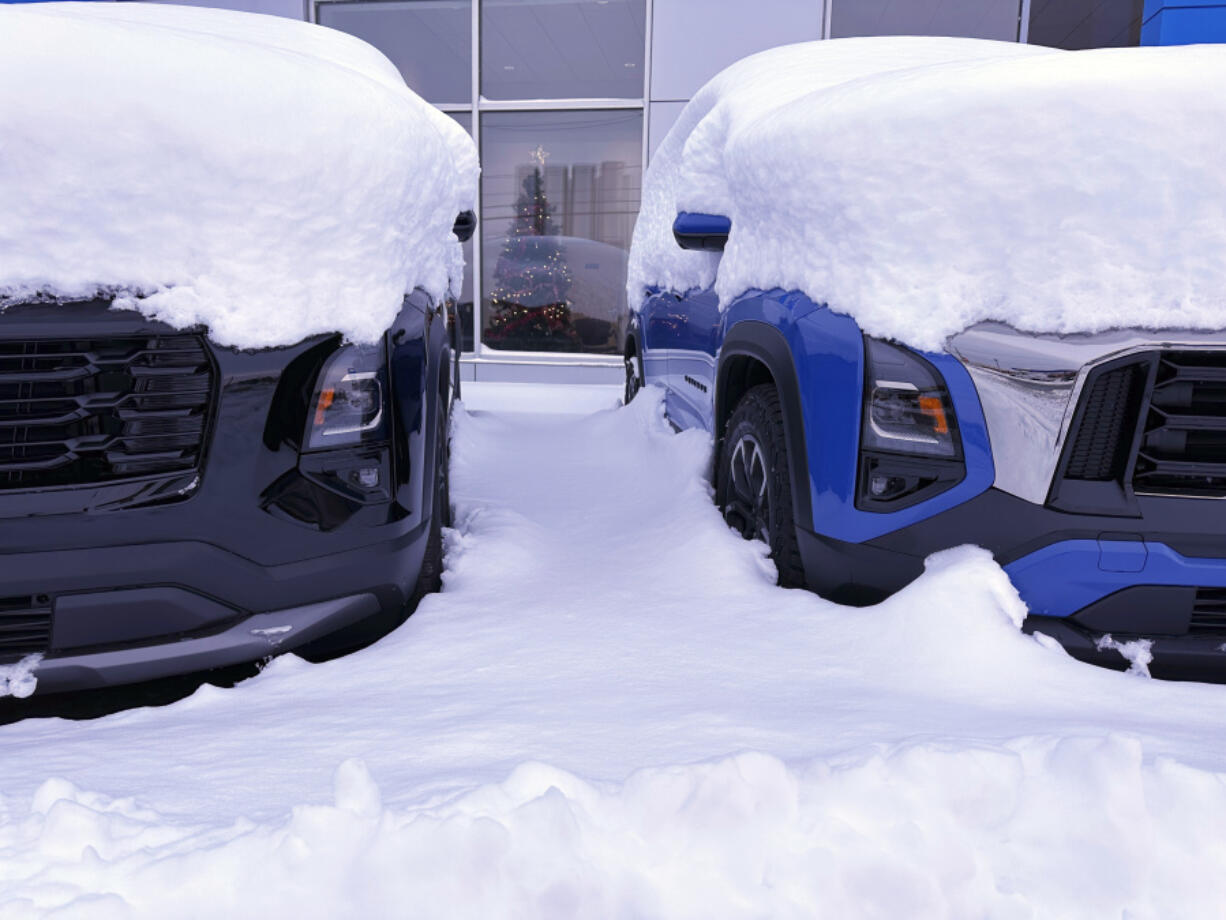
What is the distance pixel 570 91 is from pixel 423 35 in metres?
1.48

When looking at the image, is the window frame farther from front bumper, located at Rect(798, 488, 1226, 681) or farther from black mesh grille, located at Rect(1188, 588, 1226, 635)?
black mesh grille, located at Rect(1188, 588, 1226, 635)

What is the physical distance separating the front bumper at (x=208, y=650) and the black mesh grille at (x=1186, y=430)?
1620 millimetres

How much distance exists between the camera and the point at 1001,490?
1.90 m

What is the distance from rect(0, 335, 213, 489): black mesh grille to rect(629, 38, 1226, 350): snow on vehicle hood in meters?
1.37

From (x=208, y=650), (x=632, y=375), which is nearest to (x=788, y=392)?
(x=208, y=650)

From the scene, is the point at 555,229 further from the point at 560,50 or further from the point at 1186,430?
the point at 1186,430

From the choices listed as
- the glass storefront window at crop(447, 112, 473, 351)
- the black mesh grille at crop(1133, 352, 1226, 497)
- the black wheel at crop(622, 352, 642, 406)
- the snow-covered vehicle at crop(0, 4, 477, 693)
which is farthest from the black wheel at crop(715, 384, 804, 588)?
the glass storefront window at crop(447, 112, 473, 351)

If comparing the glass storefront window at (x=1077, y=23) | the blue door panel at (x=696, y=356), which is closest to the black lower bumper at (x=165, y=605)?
the blue door panel at (x=696, y=356)

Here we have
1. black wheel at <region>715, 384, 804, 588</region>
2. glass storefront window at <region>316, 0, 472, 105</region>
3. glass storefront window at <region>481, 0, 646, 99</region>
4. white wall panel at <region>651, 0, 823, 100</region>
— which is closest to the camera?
black wheel at <region>715, 384, 804, 588</region>

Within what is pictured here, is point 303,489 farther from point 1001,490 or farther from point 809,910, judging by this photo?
point 1001,490

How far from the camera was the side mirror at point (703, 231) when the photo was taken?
286 cm

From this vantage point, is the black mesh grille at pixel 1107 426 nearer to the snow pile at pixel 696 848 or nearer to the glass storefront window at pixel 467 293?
the snow pile at pixel 696 848

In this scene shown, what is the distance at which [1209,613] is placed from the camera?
6.16ft

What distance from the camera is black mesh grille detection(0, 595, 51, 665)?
65.8 inches
